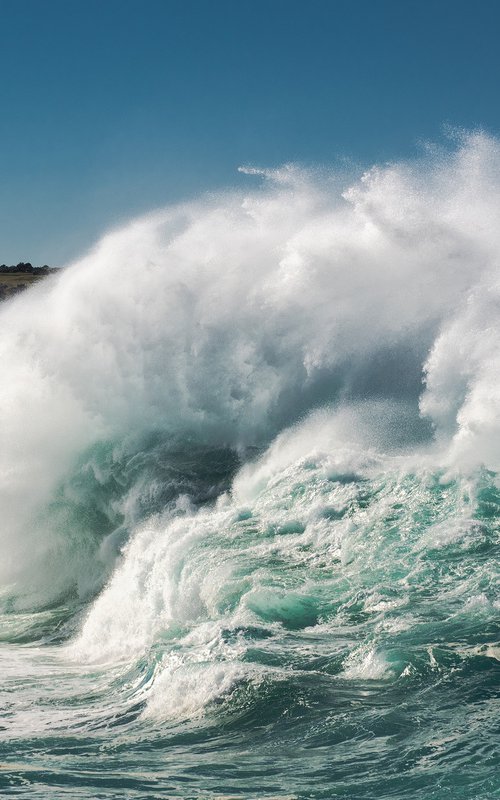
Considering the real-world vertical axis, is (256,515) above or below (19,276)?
below

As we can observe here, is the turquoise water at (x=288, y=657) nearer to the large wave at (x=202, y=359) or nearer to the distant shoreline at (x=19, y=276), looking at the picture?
the large wave at (x=202, y=359)

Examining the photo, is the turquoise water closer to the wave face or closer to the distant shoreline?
the wave face

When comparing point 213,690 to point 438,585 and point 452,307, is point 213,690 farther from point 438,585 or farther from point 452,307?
point 452,307

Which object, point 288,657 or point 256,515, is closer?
point 288,657

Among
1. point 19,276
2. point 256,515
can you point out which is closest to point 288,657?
point 256,515

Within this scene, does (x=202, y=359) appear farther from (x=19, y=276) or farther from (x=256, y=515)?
(x=19, y=276)

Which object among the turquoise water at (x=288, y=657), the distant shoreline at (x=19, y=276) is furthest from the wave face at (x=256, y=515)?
the distant shoreline at (x=19, y=276)

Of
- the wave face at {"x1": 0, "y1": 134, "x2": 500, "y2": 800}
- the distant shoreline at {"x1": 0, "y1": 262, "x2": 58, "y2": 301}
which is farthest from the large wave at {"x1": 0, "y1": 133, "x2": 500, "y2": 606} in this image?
the distant shoreline at {"x1": 0, "y1": 262, "x2": 58, "y2": 301}

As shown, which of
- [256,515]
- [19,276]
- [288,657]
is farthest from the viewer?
[19,276]
